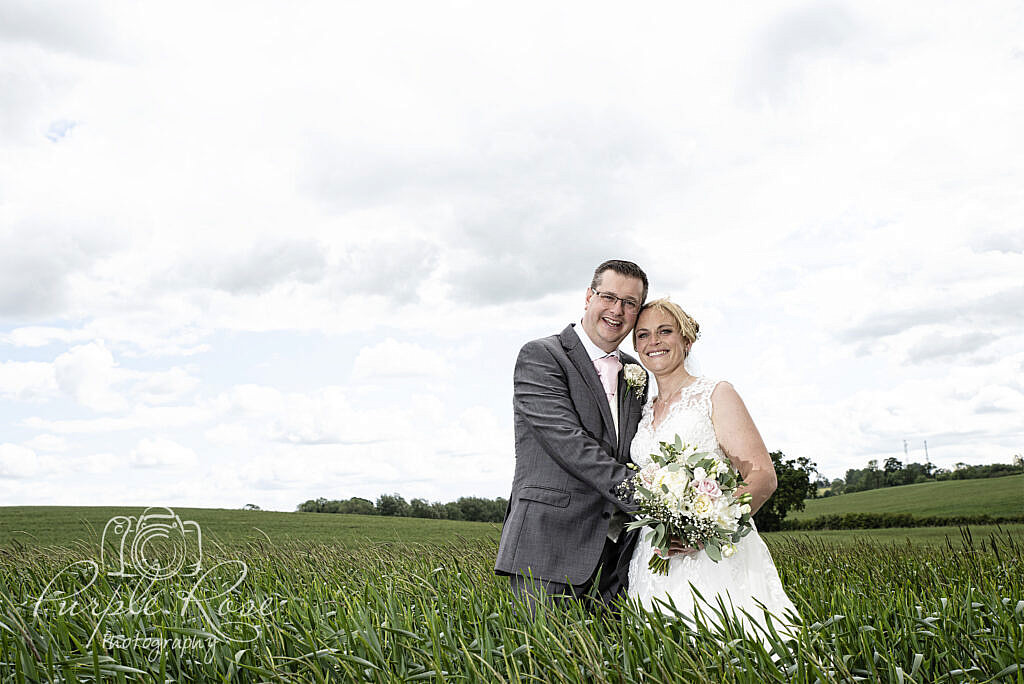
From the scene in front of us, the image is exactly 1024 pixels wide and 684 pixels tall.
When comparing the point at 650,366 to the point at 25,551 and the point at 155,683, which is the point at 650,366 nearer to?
the point at 155,683

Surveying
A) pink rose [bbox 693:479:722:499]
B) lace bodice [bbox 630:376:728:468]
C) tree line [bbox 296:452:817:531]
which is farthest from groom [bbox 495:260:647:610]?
tree line [bbox 296:452:817:531]

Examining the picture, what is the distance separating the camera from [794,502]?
22875 mm

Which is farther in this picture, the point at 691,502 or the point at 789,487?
the point at 789,487

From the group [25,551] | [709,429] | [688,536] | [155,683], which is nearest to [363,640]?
[155,683]

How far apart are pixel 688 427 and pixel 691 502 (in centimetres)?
65

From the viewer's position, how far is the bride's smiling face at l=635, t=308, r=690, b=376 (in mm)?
4863

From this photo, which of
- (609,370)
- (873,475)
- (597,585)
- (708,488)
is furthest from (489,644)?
(873,475)

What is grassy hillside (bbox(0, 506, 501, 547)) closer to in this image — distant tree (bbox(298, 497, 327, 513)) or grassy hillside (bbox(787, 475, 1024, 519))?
distant tree (bbox(298, 497, 327, 513))

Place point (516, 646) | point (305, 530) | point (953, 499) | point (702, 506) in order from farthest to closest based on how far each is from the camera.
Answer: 1. point (953, 499)
2. point (305, 530)
3. point (516, 646)
4. point (702, 506)

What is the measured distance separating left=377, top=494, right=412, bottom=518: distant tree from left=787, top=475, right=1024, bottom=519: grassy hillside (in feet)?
52.6

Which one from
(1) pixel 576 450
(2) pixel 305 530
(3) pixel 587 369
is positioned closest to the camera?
(1) pixel 576 450

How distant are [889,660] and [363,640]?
2888 millimetres

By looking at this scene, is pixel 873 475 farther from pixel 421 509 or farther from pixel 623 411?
pixel 623 411

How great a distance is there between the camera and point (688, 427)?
461 centimetres
